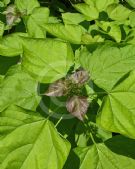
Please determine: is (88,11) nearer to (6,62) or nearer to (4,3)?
(6,62)

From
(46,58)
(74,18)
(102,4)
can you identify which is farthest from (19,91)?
(102,4)

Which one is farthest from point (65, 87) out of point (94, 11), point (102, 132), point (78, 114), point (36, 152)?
point (94, 11)

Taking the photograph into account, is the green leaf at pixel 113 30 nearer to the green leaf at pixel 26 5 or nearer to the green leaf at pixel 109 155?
the green leaf at pixel 26 5

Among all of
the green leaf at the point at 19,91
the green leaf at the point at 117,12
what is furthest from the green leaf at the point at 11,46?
the green leaf at the point at 117,12

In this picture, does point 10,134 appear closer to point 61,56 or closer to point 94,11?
point 61,56

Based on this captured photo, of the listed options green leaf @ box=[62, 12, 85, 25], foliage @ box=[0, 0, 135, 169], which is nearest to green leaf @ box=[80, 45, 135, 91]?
foliage @ box=[0, 0, 135, 169]

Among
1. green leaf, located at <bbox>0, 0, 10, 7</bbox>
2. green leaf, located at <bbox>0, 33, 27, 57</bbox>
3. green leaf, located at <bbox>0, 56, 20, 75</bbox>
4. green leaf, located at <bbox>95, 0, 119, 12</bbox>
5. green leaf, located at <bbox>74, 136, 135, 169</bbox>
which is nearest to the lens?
green leaf, located at <bbox>74, 136, 135, 169</bbox>

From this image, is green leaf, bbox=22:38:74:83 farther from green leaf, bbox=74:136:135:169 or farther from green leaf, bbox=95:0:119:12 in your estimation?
green leaf, bbox=95:0:119:12
